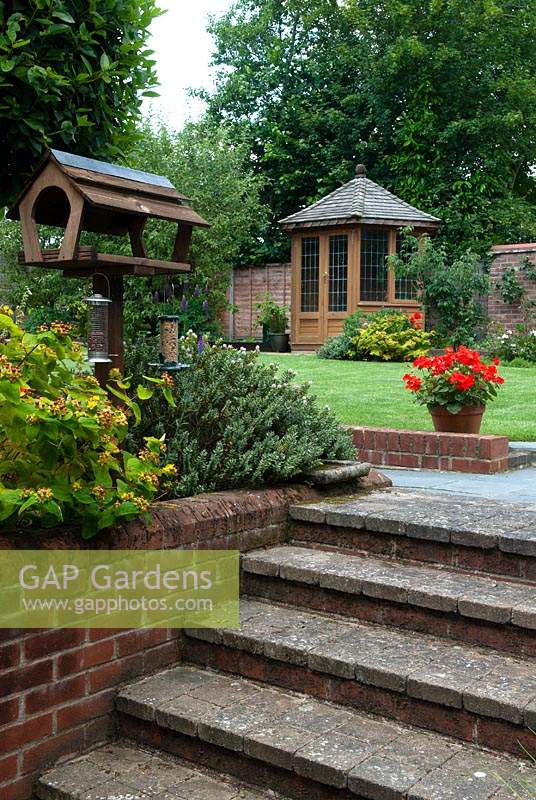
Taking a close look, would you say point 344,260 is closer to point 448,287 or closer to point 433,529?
point 448,287

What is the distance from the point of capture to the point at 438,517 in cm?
388

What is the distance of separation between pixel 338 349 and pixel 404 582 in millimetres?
11168

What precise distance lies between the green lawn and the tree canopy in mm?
9237

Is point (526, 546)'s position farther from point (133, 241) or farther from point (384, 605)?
point (133, 241)

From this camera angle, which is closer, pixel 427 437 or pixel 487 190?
pixel 427 437

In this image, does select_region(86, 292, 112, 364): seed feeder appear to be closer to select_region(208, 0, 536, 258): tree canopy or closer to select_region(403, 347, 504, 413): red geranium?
select_region(403, 347, 504, 413): red geranium

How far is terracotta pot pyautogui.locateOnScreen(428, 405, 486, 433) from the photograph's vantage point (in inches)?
252

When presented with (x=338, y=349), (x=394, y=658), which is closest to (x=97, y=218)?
(x=394, y=658)

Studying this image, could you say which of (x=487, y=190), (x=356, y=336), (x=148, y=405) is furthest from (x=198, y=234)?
(x=148, y=405)

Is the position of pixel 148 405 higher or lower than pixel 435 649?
higher

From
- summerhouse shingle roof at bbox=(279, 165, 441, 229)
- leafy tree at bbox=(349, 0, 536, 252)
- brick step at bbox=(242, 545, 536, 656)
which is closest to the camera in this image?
brick step at bbox=(242, 545, 536, 656)

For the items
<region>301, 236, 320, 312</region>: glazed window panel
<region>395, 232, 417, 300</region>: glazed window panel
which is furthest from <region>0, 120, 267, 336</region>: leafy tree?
<region>395, 232, 417, 300</region>: glazed window panel

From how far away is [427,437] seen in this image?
6215 mm

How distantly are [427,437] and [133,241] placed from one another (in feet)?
9.93
